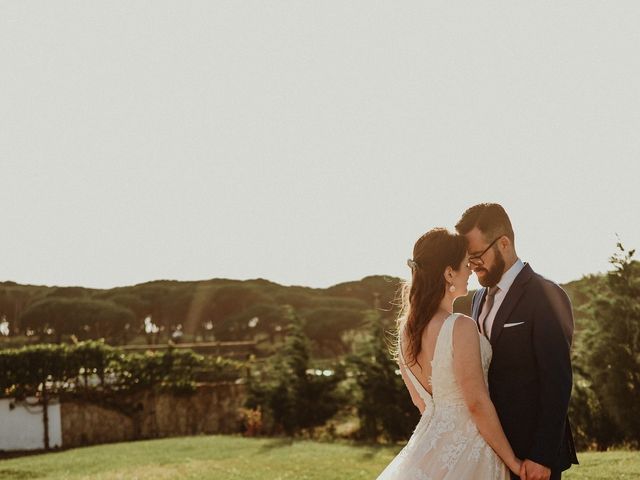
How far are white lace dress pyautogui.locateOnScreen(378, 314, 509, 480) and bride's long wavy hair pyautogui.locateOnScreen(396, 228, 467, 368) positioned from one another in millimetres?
138

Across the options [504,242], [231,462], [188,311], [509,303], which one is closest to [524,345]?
[509,303]

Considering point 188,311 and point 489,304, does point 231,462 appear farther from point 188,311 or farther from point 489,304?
point 188,311

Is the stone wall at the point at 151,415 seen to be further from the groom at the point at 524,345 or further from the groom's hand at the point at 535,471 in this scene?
the groom's hand at the point at 535,471

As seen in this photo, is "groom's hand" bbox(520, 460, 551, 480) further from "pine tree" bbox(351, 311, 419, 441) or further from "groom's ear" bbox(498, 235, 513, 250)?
"pine tree" bbox(351, 311, 419, 441)

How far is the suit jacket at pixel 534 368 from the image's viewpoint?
398 cm

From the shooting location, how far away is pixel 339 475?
13.1 m

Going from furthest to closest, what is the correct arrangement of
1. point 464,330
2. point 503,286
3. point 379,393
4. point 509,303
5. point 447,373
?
point 379,393
point 503,286
point 509,303
point 447,373
point 464,330

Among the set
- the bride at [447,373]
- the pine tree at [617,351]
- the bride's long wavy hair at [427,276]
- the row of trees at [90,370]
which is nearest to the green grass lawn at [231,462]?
the pine tree at [617,351]

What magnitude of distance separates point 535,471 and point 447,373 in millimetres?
669

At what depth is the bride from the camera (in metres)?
3.96

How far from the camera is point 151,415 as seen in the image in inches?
988

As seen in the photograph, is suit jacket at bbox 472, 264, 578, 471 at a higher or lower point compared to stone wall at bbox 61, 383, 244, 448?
higher

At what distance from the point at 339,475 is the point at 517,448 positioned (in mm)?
9448

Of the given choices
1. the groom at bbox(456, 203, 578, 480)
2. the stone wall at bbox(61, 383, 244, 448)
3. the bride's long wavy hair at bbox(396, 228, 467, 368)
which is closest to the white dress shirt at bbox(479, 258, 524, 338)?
the groom at bbox(456, 203, 578, 480)
